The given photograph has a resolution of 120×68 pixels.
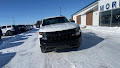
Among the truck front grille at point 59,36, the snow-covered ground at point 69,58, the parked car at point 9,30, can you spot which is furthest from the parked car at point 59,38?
the parked car at point 9,30

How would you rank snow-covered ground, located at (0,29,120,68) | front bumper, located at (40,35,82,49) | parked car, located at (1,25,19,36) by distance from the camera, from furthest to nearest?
parked car, located at (1,25,19,36), front bumper, located at (40,35,82,49), snow-covered ground, located at (0,29,120,68)

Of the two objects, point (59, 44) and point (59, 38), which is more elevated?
point (59, 38)

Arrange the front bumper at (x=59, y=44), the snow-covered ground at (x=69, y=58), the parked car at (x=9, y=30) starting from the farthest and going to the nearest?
the parked car at (x=9, y=30) < the front bumper at (x=59, y=44) < the snow-covered ground at (x=69, y=58)

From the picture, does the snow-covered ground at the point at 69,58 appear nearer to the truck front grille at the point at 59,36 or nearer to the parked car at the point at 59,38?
the parked car at the point at 59,38

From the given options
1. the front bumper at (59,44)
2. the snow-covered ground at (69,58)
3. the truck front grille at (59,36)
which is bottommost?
the snow-covered ground at (69,58)

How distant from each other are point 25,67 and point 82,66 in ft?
6.14

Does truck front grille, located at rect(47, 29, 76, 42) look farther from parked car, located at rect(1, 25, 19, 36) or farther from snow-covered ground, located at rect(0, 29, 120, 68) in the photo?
parked car, located at rect(1, 25, 19, 36)

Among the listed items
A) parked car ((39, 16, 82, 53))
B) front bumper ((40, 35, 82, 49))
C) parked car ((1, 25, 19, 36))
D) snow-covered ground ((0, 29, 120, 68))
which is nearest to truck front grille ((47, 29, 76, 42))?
parked car ((39, 16, 82, 53))

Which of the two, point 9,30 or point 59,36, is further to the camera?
point 9,30

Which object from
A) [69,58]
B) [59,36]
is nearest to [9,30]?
[59,36]

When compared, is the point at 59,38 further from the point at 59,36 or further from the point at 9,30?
the point at 9,30

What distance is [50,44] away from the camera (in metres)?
2.98

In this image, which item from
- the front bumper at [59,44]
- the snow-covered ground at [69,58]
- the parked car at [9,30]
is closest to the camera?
the snow-covered ground at [69,58]

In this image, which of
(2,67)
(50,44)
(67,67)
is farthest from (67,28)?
(2,67)
